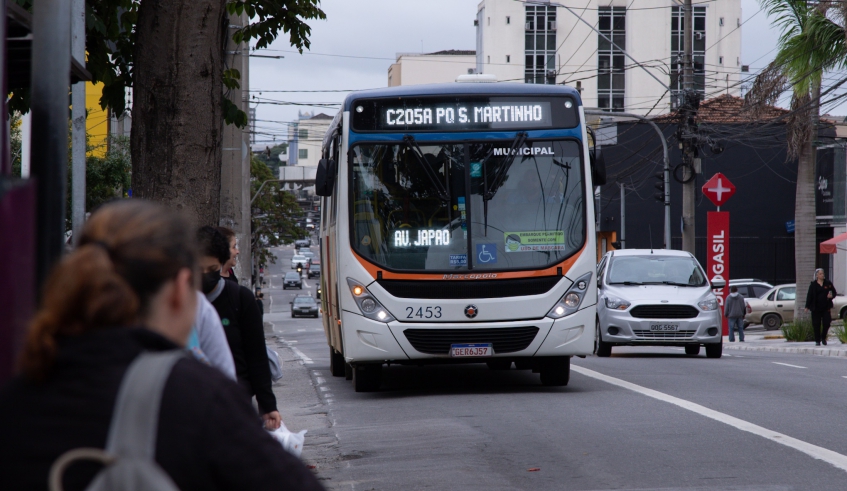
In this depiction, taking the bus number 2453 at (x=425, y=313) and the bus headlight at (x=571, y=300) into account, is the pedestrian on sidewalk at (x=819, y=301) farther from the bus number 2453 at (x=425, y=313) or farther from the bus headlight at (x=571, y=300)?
the bus number 2453 at (x=425, y=313)

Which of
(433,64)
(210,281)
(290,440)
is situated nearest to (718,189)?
(210,281)

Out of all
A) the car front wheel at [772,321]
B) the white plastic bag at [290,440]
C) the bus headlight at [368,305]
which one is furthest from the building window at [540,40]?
the white plastic bag at [290,440]

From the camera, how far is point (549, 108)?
12.4m

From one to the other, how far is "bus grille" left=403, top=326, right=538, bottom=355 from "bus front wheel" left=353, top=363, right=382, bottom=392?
3.29ft

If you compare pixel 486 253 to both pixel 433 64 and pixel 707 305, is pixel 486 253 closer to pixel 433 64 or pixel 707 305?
pixel 707 305

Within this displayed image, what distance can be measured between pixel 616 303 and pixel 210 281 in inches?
553

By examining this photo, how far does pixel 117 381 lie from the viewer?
2.01 metres

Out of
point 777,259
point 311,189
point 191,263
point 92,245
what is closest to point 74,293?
point 92,245

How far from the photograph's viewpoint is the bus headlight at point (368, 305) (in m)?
12.0

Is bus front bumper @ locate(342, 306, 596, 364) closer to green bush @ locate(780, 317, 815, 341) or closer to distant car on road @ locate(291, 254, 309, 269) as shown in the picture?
green bush @ locate(780, 317, 815, 341)

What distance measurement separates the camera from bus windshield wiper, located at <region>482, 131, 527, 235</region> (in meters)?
12.1

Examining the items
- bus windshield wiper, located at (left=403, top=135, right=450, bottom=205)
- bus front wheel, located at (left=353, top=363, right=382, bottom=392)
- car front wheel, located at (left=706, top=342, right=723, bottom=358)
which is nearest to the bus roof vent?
bus windshield wiper, located at (left=403, top=135, right=450, bottom=205)

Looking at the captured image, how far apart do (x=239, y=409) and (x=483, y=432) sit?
7.39 metres

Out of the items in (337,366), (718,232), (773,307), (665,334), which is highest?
(718,232)
